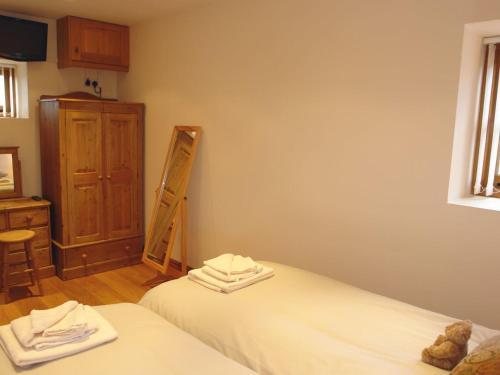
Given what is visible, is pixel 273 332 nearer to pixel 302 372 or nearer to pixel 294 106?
pixel 302 372

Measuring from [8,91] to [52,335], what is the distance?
3.29 m

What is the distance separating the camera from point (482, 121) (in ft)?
7.88

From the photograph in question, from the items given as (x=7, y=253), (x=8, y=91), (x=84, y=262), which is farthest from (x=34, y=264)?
(x=8, y=91)

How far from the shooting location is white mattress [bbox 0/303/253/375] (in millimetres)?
1452

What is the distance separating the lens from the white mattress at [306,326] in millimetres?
1568

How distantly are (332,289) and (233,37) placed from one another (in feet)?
6.89

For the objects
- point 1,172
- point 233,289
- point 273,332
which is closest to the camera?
point 273,332

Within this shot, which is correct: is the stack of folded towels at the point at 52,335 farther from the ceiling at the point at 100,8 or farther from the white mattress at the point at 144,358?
the ceiling at the point at 100,8

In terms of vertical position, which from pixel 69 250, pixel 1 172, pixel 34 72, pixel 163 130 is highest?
pixel 34 72

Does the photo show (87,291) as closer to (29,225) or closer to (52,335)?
(29,225)

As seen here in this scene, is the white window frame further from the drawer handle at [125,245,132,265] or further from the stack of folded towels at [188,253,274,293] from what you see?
the stack of folded towels at [188,253,274,293]

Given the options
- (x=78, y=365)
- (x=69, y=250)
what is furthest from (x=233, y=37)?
(x=78, y=365)

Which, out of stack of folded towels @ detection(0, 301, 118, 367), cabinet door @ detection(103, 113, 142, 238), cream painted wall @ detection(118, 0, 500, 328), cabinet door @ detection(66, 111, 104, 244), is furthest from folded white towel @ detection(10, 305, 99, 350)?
cabinet door @ detection(103, 113, 142, 238)

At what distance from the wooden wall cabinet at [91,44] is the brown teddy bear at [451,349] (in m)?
3.76
